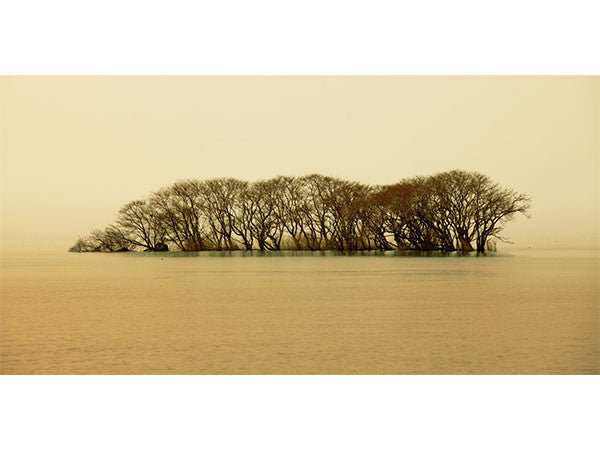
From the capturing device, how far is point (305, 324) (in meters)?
9.11

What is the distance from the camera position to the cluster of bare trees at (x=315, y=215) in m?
19.3

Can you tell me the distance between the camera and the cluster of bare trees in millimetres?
19328

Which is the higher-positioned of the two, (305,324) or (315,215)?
(315,215)

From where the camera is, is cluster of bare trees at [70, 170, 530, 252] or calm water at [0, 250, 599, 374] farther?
cluster of bare trees at [70, 170, 530, 252]

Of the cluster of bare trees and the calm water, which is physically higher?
the cluster of bare trees

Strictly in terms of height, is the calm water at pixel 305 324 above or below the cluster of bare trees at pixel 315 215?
below

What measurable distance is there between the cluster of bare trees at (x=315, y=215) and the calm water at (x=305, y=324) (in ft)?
12.4

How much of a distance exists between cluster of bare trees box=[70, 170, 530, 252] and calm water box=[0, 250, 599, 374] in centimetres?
378

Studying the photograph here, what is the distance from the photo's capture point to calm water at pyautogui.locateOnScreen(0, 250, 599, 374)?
7.22 m

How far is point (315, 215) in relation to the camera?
26266mm

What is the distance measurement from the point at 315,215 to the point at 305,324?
17257 mm

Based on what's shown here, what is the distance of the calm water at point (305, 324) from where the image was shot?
7.22 meters

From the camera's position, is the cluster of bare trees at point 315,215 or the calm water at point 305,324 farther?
the cluster of bare trees at point 315,215

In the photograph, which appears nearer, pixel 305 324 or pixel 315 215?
pixel 305 324
